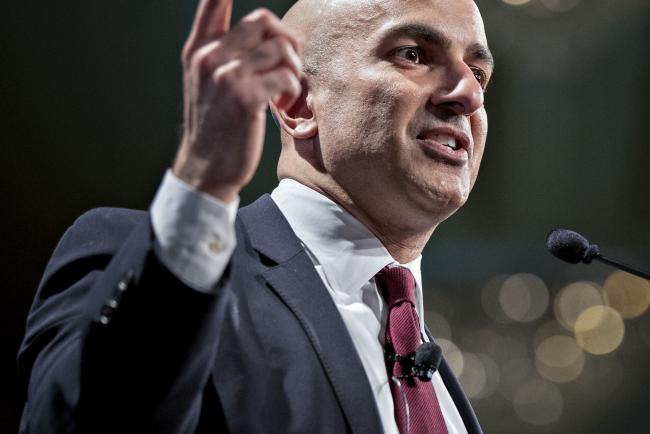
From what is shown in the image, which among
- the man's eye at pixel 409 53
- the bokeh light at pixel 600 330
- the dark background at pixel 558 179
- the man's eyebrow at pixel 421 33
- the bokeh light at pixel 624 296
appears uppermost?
the man's eyebrow at pixel 421 33

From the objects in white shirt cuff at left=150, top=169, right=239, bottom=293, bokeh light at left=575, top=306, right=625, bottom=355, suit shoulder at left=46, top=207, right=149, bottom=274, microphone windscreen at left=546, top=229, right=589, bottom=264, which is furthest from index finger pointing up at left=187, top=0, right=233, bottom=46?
bokeh light at left=575, top=306, right=625, bottom=355

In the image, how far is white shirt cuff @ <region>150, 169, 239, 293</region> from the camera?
2.52 ft

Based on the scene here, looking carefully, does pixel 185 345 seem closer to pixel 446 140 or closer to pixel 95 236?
pixel 95 236

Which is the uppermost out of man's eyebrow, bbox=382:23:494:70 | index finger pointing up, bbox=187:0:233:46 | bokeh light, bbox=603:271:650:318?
index finger pointing up, bbox=187:0:233:46

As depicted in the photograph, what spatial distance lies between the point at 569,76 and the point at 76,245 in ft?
9.77

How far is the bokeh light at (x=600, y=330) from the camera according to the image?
11.9ft

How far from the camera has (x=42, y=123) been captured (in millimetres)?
2139

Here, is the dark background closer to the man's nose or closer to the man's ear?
the man's ear

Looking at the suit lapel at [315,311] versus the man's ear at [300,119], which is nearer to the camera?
the suit lapel at [315,311]

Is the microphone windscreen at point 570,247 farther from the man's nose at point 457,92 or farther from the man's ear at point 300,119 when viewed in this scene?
the man's ear at point 300,119

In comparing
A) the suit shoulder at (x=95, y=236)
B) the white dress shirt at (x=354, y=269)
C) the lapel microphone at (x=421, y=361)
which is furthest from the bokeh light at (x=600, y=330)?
the suit shoulder at (x=95, y=236)

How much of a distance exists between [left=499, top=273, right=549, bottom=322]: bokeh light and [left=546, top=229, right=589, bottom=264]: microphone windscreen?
217 centimetres

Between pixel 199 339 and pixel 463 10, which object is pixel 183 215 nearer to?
pixel 199 339

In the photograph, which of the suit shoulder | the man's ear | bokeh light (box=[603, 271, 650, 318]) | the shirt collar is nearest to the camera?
the suit shoulder
